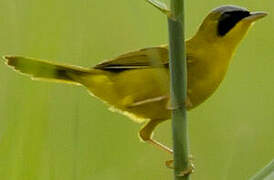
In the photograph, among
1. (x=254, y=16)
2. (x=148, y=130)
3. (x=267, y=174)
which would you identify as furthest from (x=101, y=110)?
(x=267, y=174)

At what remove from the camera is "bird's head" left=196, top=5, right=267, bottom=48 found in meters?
1.54

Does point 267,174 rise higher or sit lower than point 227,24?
lower

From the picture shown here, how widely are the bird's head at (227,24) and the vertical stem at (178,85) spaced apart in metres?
0.86

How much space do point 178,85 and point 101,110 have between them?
2.70ft

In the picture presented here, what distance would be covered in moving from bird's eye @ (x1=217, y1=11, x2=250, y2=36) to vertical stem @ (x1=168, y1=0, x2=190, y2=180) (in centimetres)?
98

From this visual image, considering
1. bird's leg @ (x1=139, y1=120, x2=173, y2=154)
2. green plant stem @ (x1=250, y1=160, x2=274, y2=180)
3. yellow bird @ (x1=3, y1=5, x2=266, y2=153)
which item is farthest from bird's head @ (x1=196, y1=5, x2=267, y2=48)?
green plant stem @ (x1=250, y1=160, x2=274, y2=180)

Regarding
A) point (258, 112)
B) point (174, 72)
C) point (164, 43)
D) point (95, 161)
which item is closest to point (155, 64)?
point (174, 72)

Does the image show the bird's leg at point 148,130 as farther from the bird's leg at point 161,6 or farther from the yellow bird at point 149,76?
the bird's leg at point 161,6

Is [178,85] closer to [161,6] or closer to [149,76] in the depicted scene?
[161,6]

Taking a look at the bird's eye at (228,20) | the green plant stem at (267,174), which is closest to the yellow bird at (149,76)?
the bird's eye at (228,20)

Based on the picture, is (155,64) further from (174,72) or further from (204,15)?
(204,15)

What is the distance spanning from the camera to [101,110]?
1410 millimetres

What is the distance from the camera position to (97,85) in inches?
60.9

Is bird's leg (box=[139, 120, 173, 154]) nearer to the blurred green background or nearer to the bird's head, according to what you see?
the blurred green background
